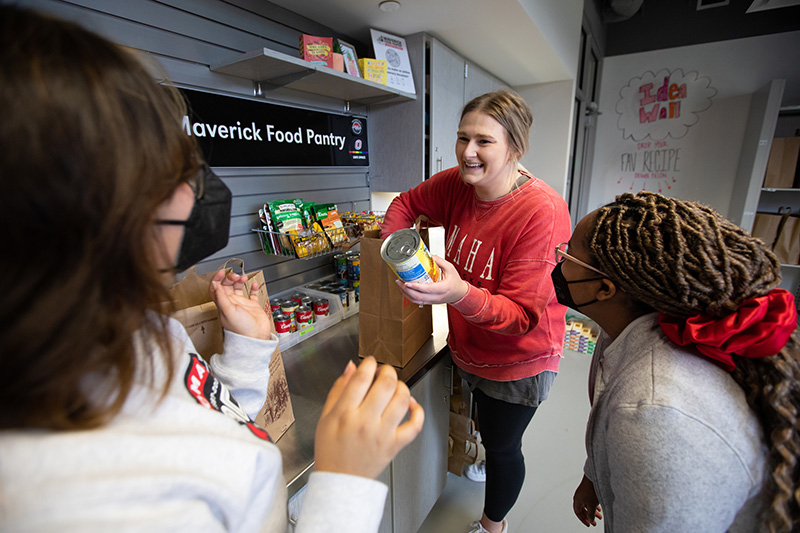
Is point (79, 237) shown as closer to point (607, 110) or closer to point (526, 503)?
point (526, 503)

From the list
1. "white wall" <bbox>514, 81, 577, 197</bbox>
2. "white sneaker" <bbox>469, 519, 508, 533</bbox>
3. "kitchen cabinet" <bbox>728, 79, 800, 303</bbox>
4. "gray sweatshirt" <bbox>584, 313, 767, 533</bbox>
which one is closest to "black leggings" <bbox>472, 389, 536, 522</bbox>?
"white sneaker" <bbox>469, 519, 508, 533</bbox>

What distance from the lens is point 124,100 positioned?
0.37m

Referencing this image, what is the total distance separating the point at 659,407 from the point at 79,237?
34.9 inches

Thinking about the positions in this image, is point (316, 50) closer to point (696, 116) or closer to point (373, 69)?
point (373, 69)

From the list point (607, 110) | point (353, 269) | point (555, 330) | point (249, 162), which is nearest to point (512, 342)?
point (555, 330)

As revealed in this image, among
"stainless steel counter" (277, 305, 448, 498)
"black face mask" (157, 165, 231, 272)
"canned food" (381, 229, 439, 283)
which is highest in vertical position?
"black face mask" (157, 165, 231, 272)

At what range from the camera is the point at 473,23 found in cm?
188

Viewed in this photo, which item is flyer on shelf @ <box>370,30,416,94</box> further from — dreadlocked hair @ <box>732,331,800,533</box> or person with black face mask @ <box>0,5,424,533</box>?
dreadlocked hair @ <box>732,331,800,533</box>

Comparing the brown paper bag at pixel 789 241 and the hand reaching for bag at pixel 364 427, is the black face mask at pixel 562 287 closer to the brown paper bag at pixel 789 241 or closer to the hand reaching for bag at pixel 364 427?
the hand reaching for bag at pixel 364 427

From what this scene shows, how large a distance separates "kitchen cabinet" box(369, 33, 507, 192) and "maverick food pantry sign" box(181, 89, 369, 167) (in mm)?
148

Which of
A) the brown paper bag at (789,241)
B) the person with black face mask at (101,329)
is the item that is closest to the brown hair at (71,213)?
the person with black face mask at (101,329)

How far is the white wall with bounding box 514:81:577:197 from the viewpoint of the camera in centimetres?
342

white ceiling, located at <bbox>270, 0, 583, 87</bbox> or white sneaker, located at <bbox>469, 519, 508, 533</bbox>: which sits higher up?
white ceiling, located at <bbox>270, 0, 583, 87</bbox>

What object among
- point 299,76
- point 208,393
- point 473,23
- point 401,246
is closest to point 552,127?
point 473,23
